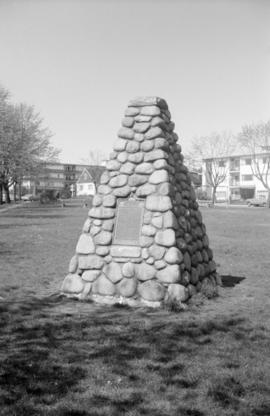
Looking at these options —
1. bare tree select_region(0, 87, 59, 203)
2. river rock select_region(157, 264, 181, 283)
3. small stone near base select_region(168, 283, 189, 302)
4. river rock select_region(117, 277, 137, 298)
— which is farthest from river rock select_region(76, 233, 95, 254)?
bare tree select_region(0, 87, 59, 203)

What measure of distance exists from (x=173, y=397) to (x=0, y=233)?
16.1 m

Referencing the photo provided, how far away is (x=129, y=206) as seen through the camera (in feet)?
24.6

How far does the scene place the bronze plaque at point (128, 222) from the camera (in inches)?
287

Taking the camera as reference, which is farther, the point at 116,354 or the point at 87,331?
the point at 87,331

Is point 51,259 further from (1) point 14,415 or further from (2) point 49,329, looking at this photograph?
(1) point 14,415

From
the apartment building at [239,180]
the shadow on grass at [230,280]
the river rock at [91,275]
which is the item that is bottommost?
the shadow on grass at [230,280]

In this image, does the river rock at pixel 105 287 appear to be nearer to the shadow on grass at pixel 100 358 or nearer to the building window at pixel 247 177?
the shadow on grass at pixel 100 358

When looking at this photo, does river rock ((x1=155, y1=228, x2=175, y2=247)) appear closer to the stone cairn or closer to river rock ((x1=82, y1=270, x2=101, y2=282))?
the stone cairn

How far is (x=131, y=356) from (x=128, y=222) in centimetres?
295

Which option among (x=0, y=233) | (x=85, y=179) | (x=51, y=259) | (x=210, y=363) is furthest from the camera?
(x=85, y=179)

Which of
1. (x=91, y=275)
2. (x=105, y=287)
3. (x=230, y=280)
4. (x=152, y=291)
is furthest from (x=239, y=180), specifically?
(x=152, y=291)

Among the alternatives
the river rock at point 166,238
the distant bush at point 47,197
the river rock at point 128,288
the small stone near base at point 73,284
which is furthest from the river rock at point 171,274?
the distant bush at point 47,197

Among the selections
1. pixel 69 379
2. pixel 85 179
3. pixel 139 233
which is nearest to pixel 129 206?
pixel 139 233

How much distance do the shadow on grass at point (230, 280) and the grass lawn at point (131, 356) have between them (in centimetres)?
54
